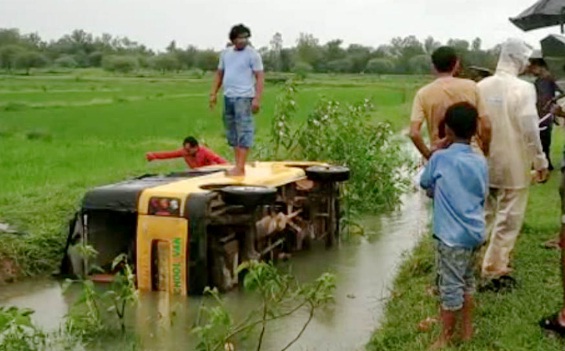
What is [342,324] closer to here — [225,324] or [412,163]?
[225,324]

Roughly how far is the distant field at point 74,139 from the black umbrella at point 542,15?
3618 millimetres

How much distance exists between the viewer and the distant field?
353 inches

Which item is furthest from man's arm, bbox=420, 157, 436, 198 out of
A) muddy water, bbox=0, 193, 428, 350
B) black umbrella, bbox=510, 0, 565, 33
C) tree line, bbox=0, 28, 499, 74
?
tree line, bbox=0, 28, 499, 74

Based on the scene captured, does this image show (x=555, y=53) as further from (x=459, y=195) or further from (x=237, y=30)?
(x=237, y=30)

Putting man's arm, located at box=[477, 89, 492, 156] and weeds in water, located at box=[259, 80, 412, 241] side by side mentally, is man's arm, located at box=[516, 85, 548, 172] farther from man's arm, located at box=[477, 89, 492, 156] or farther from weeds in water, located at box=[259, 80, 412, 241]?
weeds in water, located at box=[259, 80, 412, 241]

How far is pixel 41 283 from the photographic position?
7512 mm

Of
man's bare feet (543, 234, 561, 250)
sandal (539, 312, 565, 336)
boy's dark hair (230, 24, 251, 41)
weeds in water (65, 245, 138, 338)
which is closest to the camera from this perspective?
sandal (539, 312, 565, 336)

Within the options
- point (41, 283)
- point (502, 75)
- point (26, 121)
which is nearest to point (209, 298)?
point (41, 283)

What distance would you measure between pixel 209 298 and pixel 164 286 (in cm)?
43

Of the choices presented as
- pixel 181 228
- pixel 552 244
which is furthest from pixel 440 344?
pixel 552 244

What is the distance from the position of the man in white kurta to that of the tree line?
5844 centimetres

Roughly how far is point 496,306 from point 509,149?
1.16 metres

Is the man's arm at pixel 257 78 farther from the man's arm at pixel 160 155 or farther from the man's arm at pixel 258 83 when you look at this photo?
the man's arm at pixel 160 155

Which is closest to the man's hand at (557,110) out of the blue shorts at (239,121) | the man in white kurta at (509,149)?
the man in white kurta at (509,149)
